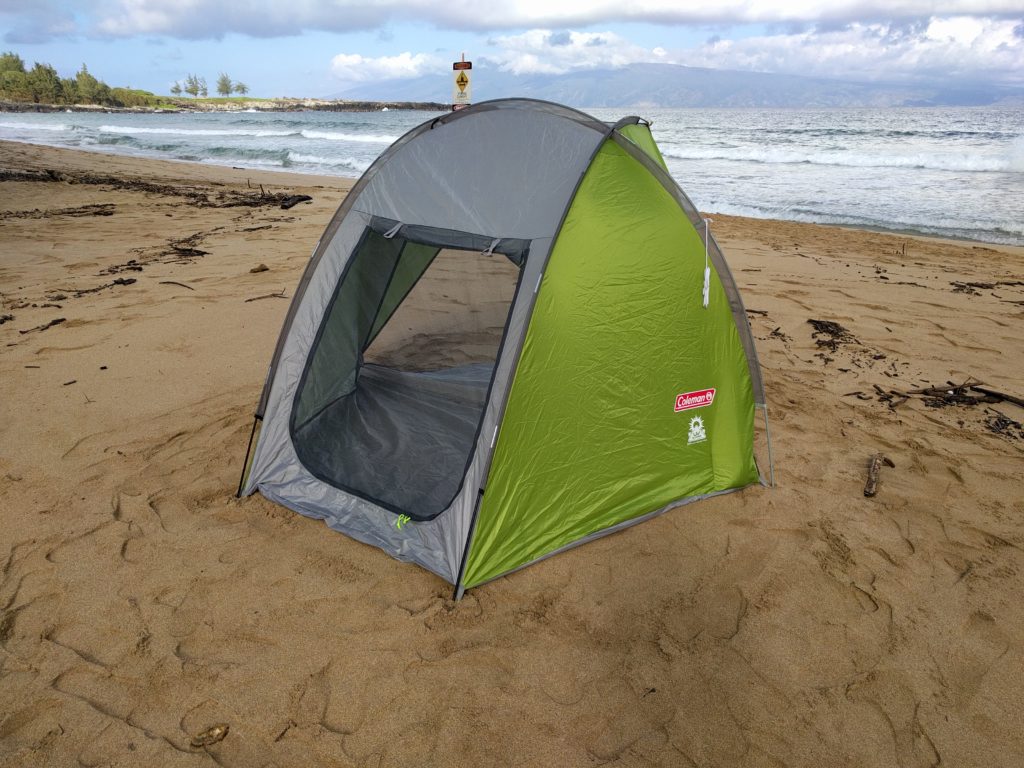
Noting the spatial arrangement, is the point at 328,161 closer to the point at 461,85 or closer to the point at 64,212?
the point at 64,212

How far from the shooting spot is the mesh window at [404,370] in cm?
353

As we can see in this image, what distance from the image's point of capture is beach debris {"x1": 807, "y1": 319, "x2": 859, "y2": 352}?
5816mm

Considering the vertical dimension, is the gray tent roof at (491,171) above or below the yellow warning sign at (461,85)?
below

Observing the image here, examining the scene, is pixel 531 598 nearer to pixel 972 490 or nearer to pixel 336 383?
pixel 336 383

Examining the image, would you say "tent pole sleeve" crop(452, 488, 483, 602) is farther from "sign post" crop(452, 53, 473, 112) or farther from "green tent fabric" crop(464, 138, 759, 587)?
"sign post" crop(452, 53, 473, 112)

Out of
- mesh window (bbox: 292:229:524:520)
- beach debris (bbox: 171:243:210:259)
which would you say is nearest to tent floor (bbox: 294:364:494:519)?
A: mesh window (bbox: 292:229:524:520)

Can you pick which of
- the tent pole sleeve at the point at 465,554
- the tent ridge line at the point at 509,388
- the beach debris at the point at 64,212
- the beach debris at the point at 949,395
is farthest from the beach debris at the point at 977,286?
the beach debris at the point at 64,212

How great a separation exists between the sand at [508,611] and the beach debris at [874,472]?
0.16 feet

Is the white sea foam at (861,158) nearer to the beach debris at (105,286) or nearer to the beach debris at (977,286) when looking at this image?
the beach debris at (977,286)

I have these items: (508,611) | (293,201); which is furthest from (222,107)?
(508,611)

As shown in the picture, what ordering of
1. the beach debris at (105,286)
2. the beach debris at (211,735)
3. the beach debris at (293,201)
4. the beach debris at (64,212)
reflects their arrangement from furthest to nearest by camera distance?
the beach debris at (293,201) < the beach debris at (64,212) < the beach debris at (105,286) < the beach debris at (211,735)

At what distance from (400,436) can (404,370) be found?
64cm

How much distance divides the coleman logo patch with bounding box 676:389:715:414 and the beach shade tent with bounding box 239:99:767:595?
12mm

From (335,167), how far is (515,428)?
832 inches
